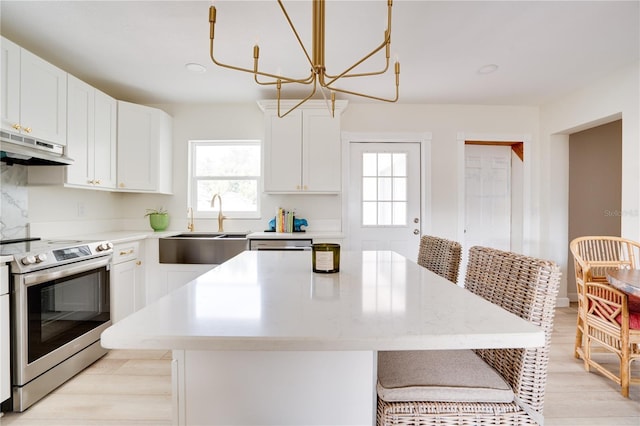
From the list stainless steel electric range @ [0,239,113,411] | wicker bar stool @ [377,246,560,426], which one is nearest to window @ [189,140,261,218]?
stainless steel electric range @ [0,239,113,411]

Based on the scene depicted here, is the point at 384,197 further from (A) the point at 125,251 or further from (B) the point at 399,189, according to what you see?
(A) the point at 125,251

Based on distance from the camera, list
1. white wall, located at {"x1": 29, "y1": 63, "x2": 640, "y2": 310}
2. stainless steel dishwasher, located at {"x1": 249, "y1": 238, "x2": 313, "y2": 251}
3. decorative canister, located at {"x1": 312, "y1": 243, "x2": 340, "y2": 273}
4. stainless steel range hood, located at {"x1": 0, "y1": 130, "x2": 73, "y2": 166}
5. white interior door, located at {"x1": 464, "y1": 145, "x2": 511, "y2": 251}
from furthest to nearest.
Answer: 1. white interior door, located at {"x1": 464, "y1": 145, "x2": 511, "y2": 251}
2. white wall, located at {"x1": 29, "y1": 63, "x2": 640, "y2": 310}
3. stainless steel dishwasher, located at {"x1": 249, "y1": 238, "x2": 313, "y2": 251}
4. stainless steel range hood, located at {"x1": 0, "y1": 130, "x2": 73, "y2": 166}
5. decorative canister, located at {"x1": 312, "y1": 243, "x2": 340, "y2": 273}

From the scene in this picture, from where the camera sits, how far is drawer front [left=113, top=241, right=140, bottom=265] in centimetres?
268

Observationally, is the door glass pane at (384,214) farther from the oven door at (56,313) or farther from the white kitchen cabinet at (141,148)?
the oven door at (56,313)

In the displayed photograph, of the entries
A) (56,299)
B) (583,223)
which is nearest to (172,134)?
(56,299)

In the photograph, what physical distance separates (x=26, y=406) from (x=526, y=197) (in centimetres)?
478

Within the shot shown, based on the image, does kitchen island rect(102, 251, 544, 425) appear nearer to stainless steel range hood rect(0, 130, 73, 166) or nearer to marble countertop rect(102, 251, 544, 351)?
marble countertop rect(102, 251, 544, 351)

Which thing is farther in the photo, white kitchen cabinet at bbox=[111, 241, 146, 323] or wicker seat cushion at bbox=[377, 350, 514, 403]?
white kitchen cabinet at bbox=[111, 241, 146, 323]

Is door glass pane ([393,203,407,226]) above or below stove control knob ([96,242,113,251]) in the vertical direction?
above

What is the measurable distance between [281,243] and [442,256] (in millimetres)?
1737

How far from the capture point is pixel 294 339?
67 cm

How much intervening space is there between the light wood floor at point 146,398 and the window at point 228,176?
71.8 inches

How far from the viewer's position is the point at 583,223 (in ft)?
13.1

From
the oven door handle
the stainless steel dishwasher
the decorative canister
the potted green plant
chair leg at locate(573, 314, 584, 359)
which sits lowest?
chair leg at locate(573, 314, 584, 359)
